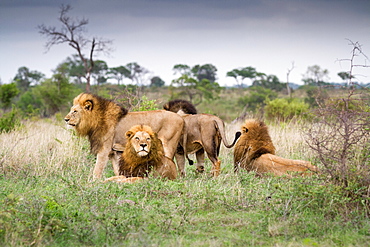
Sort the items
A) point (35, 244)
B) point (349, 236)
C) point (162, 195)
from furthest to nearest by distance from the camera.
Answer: point (162, 195) → point (349, 236) → point (35, 244)

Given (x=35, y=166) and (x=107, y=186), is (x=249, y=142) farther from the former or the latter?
(x=35, y=166)

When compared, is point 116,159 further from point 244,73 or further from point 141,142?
point 244,73

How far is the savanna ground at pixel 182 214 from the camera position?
12.8 feet

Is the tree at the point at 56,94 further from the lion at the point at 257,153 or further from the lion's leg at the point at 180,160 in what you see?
the lion at the point at 257,153

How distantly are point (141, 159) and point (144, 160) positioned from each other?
0.15ft

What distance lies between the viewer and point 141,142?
19.4ft

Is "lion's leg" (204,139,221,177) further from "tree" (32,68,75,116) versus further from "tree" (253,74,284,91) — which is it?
"tree" (253,74,284,91)

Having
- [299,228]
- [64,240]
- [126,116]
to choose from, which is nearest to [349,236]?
[299,228]

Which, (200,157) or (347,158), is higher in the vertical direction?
(347,158)

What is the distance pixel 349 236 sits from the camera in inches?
160

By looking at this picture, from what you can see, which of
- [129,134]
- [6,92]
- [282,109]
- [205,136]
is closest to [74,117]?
[129,134]

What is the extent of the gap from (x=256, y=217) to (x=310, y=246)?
88cm

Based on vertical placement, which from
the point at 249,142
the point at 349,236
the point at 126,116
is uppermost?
the point at 126,116

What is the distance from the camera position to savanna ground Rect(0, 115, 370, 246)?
3.91 metres
